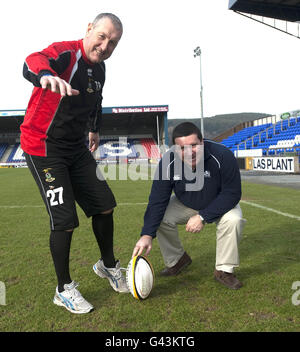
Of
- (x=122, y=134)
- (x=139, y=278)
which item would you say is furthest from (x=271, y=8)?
(x=122, y=134)

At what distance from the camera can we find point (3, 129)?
54688mm

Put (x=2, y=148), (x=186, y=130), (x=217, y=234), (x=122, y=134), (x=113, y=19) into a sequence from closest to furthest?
(x=113, y=19) < (x=186, y=130) < (x=217, y=234) < (x=2, y=148) < (x=122, y=134)

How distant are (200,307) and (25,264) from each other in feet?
6.68

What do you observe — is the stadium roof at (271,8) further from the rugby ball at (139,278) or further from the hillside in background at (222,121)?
the hillside in background at (222,121)

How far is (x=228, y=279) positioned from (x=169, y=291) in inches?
20.4

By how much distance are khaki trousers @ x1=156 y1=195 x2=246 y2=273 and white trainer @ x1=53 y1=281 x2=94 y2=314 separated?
3.31 ft

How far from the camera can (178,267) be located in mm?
3326

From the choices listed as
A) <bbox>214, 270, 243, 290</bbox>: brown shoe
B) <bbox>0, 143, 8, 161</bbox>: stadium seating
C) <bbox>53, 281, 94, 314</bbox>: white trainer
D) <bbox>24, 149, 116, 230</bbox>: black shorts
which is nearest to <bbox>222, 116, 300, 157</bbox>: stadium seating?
<bbox>214, 270, 243, 290</bbox>: brown shoe

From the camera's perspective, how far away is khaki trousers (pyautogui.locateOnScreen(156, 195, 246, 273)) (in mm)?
2938

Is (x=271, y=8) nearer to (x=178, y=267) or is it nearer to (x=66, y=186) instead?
(x=178, y=267)

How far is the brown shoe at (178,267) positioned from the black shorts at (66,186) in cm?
93

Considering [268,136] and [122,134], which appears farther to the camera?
[122,134]

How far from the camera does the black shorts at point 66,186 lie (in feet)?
8.46

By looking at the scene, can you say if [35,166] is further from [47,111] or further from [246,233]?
[246,233]
